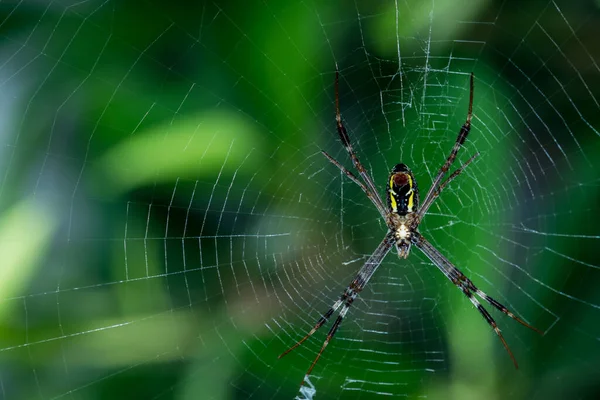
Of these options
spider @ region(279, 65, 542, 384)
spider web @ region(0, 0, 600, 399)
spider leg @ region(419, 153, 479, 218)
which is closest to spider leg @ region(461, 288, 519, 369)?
spider @ region(279, 65, 542, 384)

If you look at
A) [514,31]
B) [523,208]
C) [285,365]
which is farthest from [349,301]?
[514,31]

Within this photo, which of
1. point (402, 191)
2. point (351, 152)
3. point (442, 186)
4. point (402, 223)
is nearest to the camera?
point (351, 152)

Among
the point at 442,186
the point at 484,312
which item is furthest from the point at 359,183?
the point at 484,312

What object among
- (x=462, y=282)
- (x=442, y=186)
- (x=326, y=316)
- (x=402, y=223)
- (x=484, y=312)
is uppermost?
(x=442, y=186)

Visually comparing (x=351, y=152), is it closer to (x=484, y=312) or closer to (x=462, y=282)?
(x=462, y=282)

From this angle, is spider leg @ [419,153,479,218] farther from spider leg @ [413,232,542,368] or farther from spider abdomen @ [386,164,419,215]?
spider leg @ [413,232,542,368]

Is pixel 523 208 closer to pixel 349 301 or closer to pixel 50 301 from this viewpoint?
pixel 349 301
